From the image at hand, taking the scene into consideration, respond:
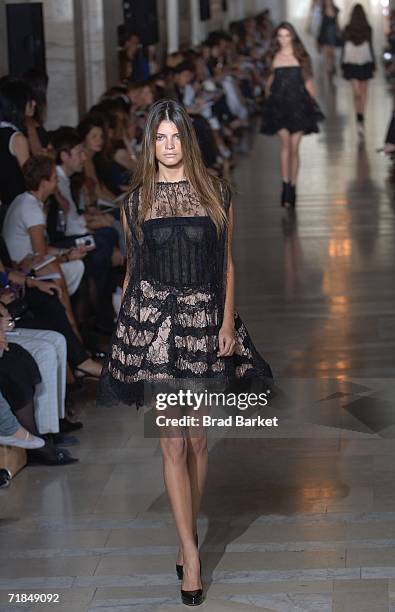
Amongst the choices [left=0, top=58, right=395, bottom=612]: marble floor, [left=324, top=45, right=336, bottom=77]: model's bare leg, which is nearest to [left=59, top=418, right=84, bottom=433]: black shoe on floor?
[left=0, top=58, right=395, bottom=612]: marble floor

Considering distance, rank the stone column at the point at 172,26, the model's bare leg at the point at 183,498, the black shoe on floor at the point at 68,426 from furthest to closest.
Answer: the stone column at the point at 172,26 → the black shoe on floor at the point at 68,426 → the model's bare leg at the point at 183,498

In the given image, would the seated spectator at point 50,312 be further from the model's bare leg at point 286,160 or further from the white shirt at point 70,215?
the model's bare leg at point 286,160

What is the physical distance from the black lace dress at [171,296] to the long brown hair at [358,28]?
47.6 feet

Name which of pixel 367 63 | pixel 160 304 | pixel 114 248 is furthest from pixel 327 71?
pixel 160 304

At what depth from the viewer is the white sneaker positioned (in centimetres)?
557

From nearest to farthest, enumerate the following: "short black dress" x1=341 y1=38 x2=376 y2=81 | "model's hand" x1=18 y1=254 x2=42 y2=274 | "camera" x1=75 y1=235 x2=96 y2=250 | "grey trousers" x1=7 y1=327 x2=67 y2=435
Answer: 1. "grey trousers" x1=7 y1=327 x2=67 y2=435
2. "model's hand" x1=18 y1=254 x2=42 y2=274
3. "camera" x1=75 y1=235 x2=96 y2=250
4. "short black dress" x1=341 y1=38 x2=376 y2=81

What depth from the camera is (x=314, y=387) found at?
6.76 m

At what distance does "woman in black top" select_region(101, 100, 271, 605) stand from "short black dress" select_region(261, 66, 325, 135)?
8098mm

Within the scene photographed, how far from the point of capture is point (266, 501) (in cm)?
530

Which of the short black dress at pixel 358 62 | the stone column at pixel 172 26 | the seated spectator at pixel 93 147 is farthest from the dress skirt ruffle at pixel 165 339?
the stone column at pixel 172 26

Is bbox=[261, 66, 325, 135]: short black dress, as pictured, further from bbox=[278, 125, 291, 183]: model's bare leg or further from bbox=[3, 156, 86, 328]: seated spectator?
bbox=[3, 156, 86, 328]: seated spectator

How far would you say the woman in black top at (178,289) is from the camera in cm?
443

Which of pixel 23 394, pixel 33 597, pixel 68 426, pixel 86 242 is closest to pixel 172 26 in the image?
pixel 86 242

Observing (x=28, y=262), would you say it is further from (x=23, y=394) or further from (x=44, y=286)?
(x=23, y=394)
